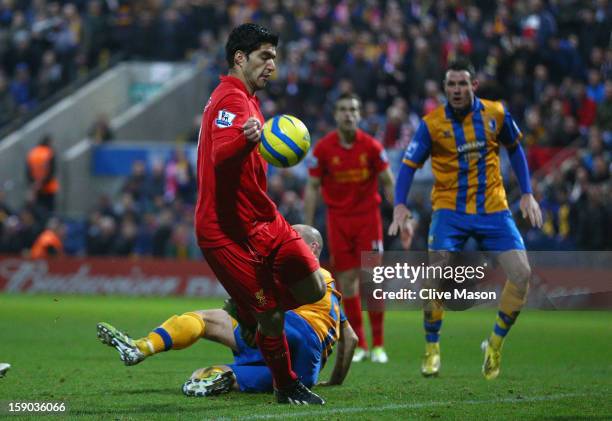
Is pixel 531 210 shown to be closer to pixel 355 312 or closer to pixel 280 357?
pixel 355 312

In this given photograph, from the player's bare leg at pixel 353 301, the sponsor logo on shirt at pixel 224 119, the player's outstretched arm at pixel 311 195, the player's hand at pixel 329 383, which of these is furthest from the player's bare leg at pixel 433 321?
the sponsor logo on shirt at pixel 224 119

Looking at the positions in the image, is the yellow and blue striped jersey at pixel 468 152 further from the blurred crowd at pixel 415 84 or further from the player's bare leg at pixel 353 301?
the blurred crowd at pixel 415 84

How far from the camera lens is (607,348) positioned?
12.7 metres

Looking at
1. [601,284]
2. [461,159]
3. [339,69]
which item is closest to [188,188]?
[339,69]

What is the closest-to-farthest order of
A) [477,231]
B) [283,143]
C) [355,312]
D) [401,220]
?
[283,143] < [401,220] < [477,231] < [355,312]

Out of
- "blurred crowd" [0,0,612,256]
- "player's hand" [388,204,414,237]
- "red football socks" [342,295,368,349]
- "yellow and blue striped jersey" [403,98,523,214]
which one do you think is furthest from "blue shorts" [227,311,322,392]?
"blurred crowd" [0,0,612,256]

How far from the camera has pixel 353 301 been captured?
40.3 ft

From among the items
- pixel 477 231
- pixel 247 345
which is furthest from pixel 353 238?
pixel 247 345

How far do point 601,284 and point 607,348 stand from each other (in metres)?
5.89

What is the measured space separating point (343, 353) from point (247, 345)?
2.80 ft

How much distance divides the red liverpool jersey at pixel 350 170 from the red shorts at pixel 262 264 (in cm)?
511

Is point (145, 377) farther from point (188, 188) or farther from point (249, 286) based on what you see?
point (188, 188)

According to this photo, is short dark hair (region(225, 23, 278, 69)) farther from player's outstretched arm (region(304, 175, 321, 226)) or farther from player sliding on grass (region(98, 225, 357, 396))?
player's outstretched arm (region(304, 175, 321, 226))

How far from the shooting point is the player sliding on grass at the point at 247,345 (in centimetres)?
805
